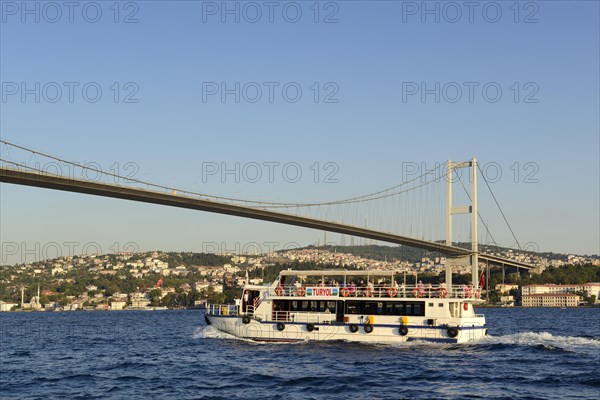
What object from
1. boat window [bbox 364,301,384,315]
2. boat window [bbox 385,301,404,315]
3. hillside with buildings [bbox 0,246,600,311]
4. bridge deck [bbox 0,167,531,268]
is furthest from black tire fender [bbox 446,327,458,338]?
hillside with buildings [bbox 0,246,600,311]

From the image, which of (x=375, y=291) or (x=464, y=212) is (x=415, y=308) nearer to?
(x=375, y=291)

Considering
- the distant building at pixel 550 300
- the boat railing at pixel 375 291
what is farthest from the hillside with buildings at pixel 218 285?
the boat railing at pixel 375 291

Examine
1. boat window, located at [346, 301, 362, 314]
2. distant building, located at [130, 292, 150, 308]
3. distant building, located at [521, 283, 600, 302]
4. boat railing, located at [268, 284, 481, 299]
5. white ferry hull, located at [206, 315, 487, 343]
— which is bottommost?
distant building, located at [130, 292, 150, 308]

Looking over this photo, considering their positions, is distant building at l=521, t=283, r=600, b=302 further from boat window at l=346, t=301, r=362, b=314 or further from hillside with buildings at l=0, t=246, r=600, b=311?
boat window at l=346, t=301, r=362, b=314

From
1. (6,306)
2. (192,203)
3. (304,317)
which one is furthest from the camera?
(6,306)

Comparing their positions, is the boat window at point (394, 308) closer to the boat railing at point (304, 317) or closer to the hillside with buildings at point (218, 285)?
the boat railing at point (304, 317)

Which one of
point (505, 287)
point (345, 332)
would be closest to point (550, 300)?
point (505, 287)

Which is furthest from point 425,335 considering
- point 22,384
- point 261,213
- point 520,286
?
point 520,286
